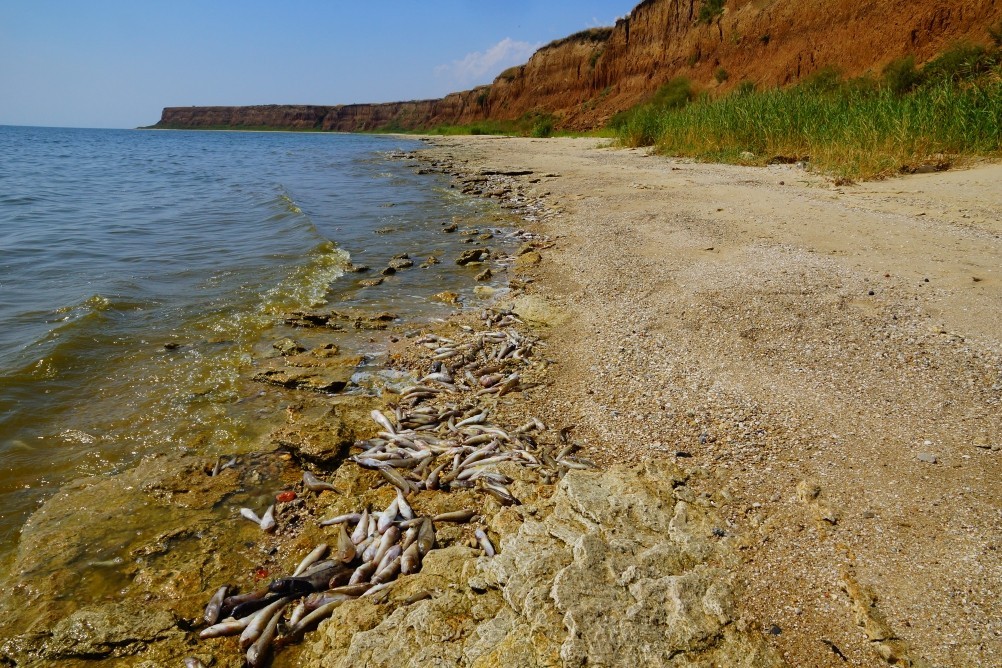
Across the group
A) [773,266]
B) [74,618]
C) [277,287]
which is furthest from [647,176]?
[74,618]

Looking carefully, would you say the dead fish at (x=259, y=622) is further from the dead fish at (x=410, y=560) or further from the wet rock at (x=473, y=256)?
the wet rock at (x=473, y=256)

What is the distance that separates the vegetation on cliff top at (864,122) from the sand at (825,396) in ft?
10.9

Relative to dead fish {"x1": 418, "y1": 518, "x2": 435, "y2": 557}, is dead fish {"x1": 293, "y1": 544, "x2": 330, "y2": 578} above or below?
below

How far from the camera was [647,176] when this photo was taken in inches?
720

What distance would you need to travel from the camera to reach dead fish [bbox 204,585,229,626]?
303 cm

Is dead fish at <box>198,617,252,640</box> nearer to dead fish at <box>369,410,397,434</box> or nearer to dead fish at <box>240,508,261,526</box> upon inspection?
dead fish at <box>240,508,261,526</box>

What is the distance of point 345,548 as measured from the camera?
11.4ft

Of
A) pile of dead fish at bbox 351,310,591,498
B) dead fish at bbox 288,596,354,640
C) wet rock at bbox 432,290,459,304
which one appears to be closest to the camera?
dead fish at bbox 288,596,354,640

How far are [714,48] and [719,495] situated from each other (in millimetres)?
45165

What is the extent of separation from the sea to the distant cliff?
2319 centimetres

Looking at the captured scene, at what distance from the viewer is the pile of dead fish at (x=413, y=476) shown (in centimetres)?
304

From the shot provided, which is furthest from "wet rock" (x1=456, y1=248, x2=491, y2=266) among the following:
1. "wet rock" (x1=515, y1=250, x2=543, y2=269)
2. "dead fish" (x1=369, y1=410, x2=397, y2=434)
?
"dead fish" (x1=369, y1=410, x2=397, y2=434)

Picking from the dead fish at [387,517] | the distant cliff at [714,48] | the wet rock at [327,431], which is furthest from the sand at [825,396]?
the distant cliff at [714,48]

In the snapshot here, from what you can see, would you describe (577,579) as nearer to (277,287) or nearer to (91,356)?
(91,356)
